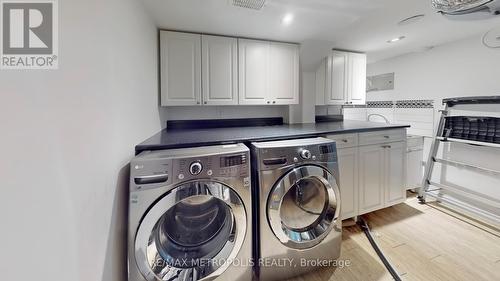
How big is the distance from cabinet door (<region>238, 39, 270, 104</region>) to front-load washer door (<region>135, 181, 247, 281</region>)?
129cm

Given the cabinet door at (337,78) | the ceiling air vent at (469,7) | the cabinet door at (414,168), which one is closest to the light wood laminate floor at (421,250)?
the cabinet door at (414,168)

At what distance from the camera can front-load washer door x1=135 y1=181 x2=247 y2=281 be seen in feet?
3.50

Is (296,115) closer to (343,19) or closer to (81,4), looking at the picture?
(343,19)

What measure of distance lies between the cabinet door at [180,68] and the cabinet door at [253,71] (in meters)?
0.47

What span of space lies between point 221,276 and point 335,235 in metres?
0.90

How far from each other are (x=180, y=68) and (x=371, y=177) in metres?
2.27

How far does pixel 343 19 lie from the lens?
1.82 meters

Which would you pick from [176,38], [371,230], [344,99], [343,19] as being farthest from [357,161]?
[176,38]

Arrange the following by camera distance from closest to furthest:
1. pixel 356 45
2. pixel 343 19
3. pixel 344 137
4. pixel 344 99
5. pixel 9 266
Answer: pixel 9 266, pixel 343 19, pixel 344 137, pixel 356 45, pixel 344 99

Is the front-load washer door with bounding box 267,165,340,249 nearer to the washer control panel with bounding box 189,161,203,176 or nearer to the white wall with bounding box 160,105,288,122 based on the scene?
the washer control panel with bounding box 189,161,203,176

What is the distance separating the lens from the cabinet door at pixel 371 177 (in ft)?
6.68

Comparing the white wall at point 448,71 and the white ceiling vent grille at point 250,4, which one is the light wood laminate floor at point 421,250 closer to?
the white wall at point 448,71

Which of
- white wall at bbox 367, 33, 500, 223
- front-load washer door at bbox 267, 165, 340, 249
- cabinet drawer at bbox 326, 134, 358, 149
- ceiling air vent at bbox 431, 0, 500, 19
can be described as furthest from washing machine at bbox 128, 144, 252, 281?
white wall at bbox 367, 33, 500, 223

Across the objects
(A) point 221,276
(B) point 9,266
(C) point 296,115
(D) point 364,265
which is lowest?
(D) point 364,265
